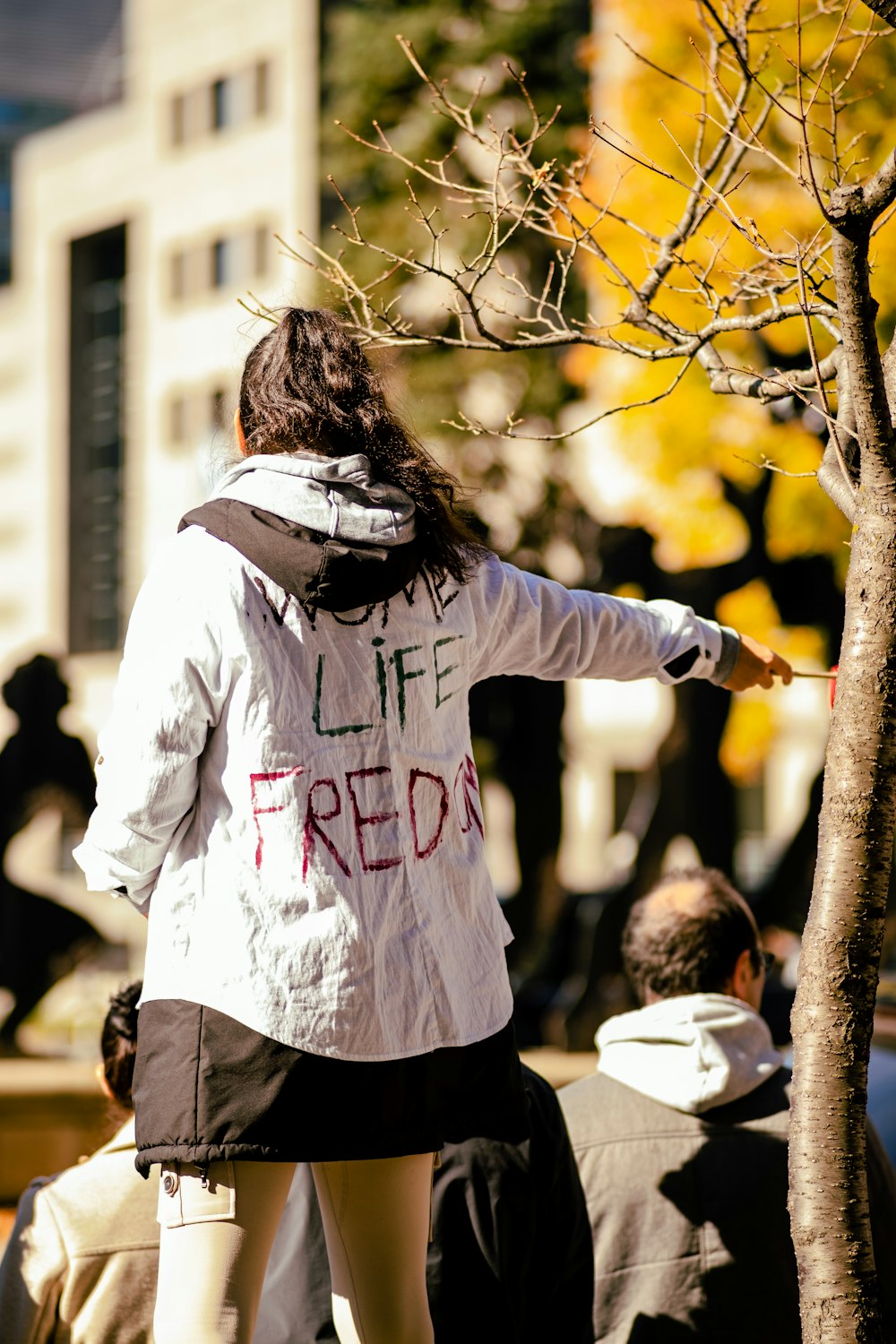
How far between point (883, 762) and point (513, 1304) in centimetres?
110

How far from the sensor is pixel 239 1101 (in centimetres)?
201

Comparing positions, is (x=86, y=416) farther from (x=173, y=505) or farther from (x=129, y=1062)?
(x=129, y=1062)

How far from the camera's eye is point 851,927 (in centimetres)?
208

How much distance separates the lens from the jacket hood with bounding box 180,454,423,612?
212 cm

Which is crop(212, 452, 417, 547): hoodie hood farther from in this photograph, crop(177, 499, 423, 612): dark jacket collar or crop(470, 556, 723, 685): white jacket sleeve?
crop(470, 556, 723, 685): white jacket sleeve

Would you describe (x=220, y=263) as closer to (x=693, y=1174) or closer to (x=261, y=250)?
(x=261, y=250)

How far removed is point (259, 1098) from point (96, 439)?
140 feet

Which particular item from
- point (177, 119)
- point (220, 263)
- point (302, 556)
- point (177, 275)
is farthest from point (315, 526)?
point (177, 119)

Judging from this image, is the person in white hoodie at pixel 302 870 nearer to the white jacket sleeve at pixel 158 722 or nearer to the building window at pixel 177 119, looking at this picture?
the white jacket sleeve at pixel 158 722

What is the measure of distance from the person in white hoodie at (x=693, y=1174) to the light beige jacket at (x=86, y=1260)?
752 millimetres

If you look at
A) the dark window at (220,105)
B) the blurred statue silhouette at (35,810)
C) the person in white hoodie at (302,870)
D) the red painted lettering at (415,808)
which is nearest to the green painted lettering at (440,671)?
the person in white hoodie at (302,870)

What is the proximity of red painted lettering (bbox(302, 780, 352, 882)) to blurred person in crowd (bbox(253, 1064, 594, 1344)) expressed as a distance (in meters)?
0.66

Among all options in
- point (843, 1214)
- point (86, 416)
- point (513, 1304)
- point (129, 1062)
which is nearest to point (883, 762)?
point (843, 1214)

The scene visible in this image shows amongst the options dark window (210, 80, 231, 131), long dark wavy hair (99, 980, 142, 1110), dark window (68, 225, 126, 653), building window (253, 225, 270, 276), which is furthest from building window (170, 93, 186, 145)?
long dark wavy hair (99, 980, 142, 1110)
